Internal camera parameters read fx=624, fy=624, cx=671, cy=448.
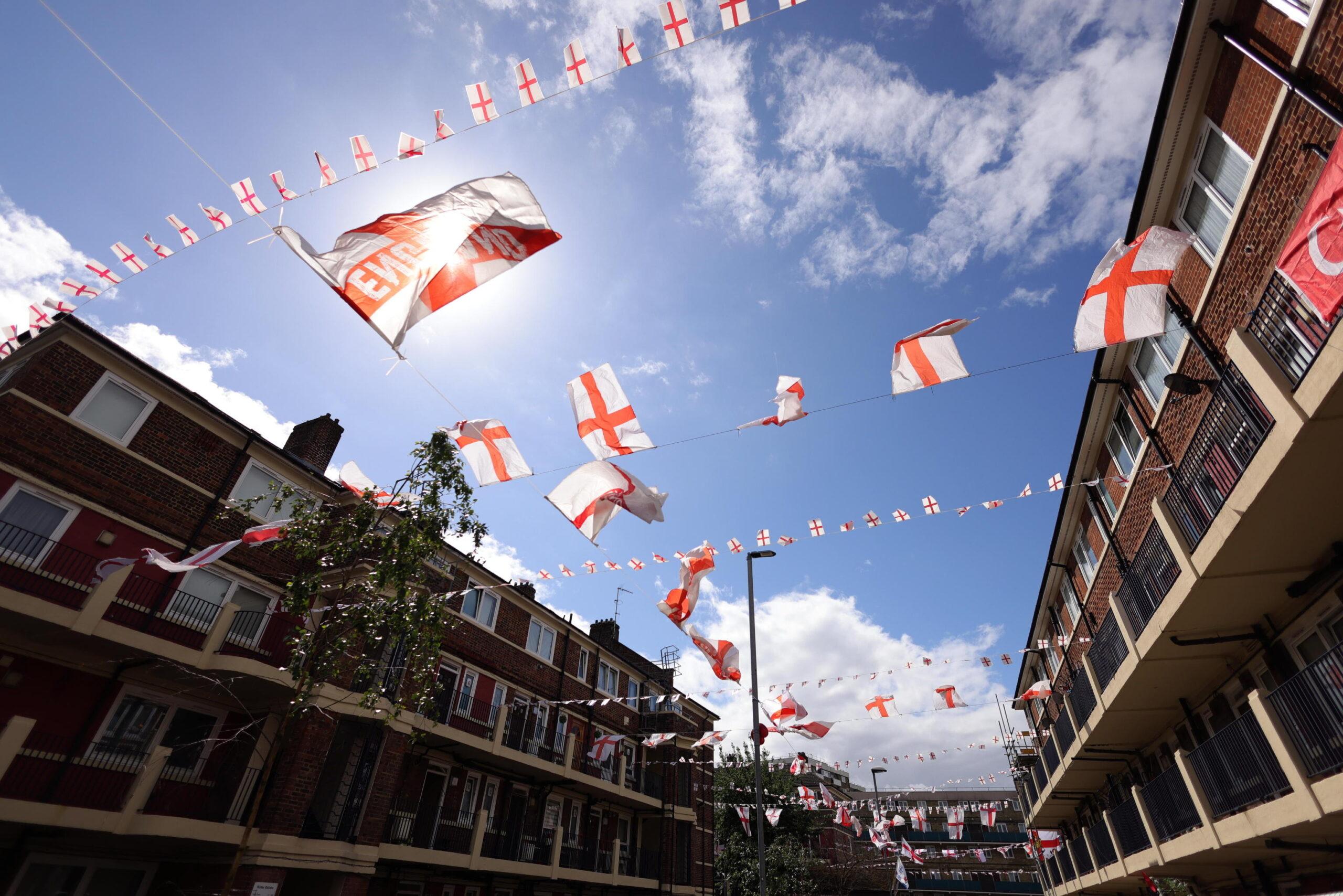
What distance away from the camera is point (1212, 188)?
8.70 metres

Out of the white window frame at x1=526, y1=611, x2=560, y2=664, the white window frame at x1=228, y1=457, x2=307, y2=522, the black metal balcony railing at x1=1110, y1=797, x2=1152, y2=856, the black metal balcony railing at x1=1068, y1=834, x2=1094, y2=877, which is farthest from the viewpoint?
the white window frame at x1=526, y1=611, x2=560, y2=664

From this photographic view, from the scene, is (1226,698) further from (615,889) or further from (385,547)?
(615,889)

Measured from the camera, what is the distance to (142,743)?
11.8 m

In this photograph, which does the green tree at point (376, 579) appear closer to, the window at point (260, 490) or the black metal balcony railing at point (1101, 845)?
the window at point (260, 490)

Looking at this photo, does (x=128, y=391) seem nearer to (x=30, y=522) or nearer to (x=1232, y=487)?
(x=30, y=522)

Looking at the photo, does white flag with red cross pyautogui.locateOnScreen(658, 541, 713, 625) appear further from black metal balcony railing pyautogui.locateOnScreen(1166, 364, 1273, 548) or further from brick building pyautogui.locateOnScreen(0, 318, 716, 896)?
black metal balcony railing pyautogui.locateOnScreen(1166, 364, 1273, 548)

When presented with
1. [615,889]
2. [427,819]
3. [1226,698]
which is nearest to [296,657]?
[427,819]

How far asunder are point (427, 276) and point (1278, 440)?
880cm

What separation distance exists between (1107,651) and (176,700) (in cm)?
1907

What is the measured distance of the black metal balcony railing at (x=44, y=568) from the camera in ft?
33.9

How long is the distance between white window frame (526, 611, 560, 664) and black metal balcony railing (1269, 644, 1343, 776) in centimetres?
1929

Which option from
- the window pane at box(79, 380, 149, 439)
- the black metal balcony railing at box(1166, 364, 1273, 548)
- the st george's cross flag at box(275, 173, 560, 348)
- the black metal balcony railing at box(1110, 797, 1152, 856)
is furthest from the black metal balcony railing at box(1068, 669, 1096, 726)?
the window pane at box(79, 380, 149, 439)

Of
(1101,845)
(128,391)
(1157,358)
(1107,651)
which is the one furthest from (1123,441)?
(128,391)

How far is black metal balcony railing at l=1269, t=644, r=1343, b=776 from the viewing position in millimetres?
7137
